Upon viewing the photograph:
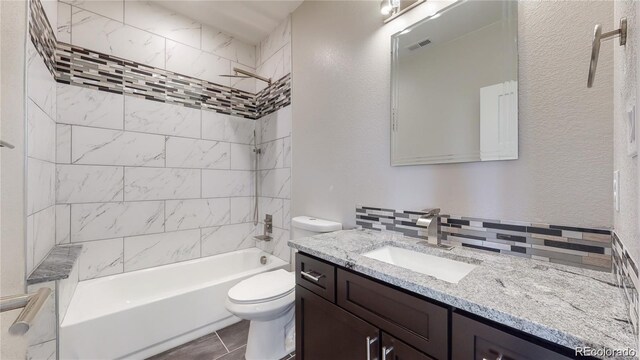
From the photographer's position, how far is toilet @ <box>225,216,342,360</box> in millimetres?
1512

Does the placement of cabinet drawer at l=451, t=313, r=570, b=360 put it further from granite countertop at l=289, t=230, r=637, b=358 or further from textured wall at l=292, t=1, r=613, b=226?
textured wall at l=292, t=1, r=613, b=226

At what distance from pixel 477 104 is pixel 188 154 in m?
2.41

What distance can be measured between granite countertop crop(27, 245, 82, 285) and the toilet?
0.86 metres

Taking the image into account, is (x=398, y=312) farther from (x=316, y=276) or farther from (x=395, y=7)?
(x=395, y=7)

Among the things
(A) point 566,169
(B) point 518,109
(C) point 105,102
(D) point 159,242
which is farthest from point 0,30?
(A) point 566,169

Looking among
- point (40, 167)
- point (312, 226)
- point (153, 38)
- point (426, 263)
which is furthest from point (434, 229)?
point (153, 38)

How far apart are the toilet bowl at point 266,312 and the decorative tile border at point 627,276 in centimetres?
149

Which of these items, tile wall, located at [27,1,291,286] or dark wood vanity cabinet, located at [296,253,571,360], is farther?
tile wall, located at [27,1,291,286]

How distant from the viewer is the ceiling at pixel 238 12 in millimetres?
2191

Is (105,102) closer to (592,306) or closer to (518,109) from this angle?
(518,109)

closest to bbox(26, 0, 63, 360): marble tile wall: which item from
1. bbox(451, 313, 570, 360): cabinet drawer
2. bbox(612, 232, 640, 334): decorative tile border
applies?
bbox(451, 313, 570, 360): cabinet drawer

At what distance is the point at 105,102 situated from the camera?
2021 mm
